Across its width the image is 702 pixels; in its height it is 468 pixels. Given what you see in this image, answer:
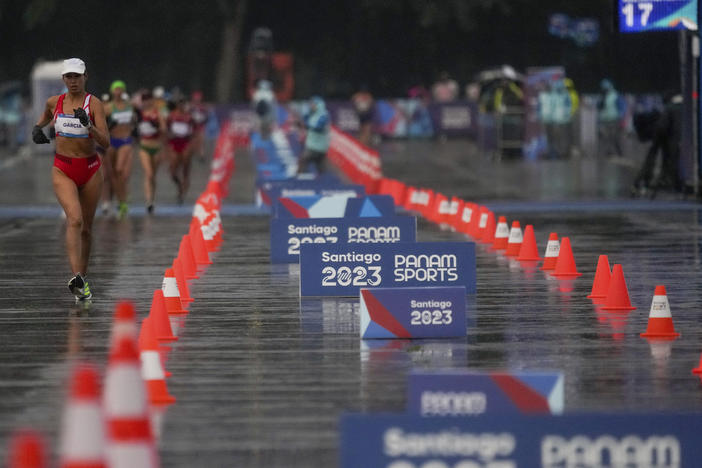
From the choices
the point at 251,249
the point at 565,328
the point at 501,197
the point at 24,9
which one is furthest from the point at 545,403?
the point at 24,9

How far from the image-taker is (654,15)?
2673cm

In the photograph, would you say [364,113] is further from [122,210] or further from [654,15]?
[122,210]

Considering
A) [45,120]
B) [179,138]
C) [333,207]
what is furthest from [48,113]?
[179,138]

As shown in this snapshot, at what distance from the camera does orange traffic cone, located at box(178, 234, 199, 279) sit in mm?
17297

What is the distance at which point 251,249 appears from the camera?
2109 cm

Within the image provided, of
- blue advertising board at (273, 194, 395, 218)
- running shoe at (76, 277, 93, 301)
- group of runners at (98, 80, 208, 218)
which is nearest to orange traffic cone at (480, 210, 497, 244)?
blue advertising board at (273, 194, 395, 218)

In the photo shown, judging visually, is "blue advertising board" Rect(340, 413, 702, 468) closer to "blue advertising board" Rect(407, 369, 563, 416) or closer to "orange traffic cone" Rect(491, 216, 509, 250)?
"blue advertising board" Rect(407, 369, 563, 416)

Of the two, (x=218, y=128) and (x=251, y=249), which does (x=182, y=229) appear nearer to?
(x=251, y=249)

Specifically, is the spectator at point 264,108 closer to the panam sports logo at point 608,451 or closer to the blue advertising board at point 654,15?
the blue advertising board at point 654,15

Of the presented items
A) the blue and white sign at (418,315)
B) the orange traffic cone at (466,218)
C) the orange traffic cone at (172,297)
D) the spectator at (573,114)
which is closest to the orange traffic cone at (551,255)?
the orange traffic cone at (466,218)

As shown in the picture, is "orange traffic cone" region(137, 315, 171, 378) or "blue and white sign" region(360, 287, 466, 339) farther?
"blue and white sign" region(360, 287, 466, 339)

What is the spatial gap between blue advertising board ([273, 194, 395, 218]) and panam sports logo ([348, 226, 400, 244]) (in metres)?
2.39

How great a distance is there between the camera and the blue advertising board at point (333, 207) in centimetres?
2069

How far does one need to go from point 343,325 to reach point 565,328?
5.86 feet
